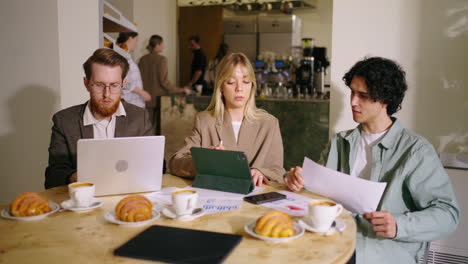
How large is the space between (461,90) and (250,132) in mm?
1166

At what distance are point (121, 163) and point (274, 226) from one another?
1.98 ft

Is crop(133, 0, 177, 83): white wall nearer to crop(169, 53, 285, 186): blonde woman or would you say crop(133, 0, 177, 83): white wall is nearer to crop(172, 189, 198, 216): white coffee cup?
crop(169, 53, 285, 186): blonde woman

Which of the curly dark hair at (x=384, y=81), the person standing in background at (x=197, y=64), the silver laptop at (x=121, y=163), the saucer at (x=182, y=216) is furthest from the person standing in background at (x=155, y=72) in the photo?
the saucer at (x=182, y=216)

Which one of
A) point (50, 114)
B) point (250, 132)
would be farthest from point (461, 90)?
point (50, 114)

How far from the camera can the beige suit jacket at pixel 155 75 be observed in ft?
17.2

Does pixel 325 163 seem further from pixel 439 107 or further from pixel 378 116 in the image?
pixel 439 107

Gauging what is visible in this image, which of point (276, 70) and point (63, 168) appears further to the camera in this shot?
point (276, 70)

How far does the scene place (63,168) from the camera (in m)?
1.76

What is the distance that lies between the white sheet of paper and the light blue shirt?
0.50 ft

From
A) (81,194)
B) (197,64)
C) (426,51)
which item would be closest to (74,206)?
(81,194)

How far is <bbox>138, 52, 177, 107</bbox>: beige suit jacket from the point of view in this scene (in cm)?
525

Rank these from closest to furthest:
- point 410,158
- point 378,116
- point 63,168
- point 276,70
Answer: point 410,158
point 378,116
point 63,168
point 276,70

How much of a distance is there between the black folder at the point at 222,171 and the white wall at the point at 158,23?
5023 millimetres

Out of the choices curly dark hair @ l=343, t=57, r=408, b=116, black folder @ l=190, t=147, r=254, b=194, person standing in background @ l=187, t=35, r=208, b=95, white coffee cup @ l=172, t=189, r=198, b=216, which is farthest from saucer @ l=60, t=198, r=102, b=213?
person standing in background @ l=187, t=35, r=208, b=95
